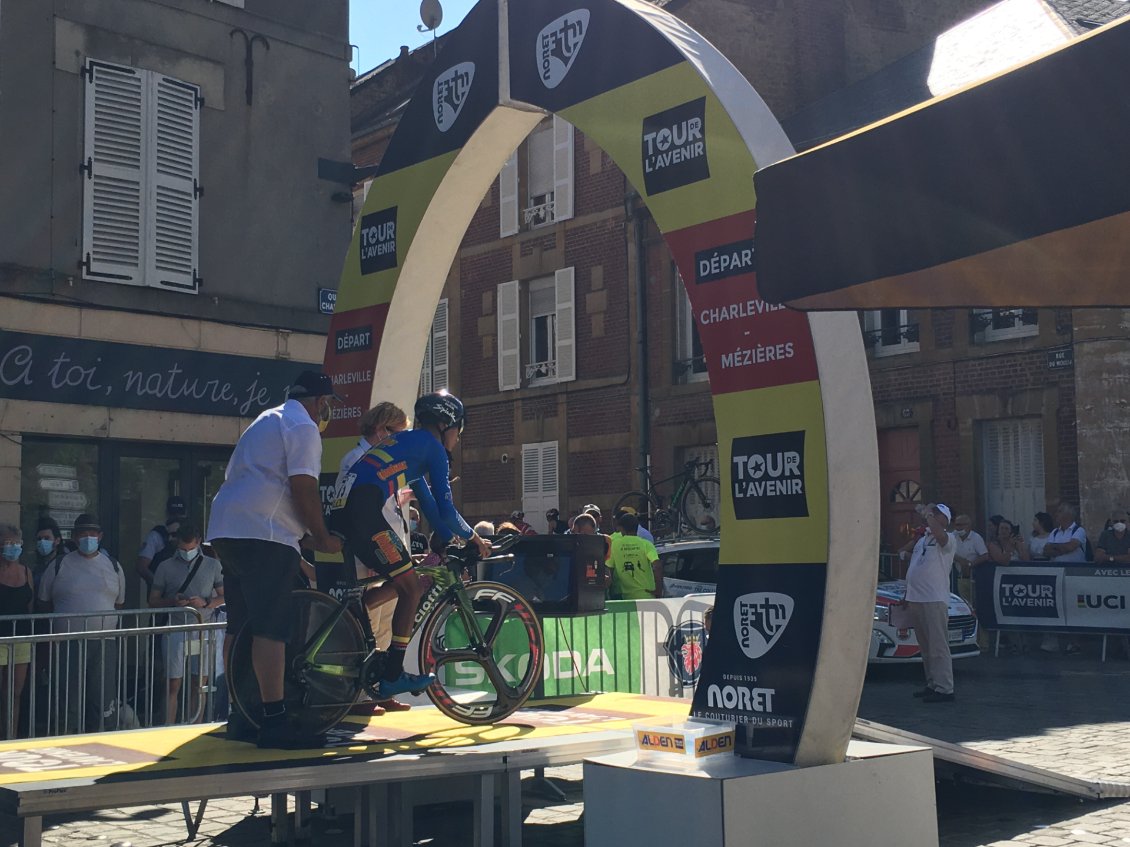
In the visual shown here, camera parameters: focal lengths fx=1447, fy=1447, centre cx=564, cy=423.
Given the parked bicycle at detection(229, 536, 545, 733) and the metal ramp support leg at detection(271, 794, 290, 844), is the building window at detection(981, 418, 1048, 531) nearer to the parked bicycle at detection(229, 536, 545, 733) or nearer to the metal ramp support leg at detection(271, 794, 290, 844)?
the parked bicycle at detection(229, 536, 545, 733)

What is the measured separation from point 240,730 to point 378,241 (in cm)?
375

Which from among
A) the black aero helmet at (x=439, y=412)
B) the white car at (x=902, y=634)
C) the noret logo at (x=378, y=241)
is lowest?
the white car at (x=902, y=634)

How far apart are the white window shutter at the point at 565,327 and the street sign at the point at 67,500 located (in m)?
17.1

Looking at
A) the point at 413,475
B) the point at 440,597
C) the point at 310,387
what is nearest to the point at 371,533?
the point at 413,475

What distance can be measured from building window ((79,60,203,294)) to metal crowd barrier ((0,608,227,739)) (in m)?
5.47

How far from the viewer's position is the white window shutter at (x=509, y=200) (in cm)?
3256

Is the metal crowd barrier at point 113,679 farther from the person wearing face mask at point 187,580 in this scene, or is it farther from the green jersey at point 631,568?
the green jersey at point 631,568

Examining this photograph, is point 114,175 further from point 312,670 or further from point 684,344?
point 684,344

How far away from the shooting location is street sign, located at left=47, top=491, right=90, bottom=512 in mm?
14266

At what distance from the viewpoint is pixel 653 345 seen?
29266 millimetres

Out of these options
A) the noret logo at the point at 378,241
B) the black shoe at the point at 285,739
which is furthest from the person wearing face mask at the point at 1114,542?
the black shoe at the point at 285,739

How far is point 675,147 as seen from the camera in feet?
22.3

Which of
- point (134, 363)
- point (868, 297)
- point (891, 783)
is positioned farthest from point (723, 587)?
point (134, 363)

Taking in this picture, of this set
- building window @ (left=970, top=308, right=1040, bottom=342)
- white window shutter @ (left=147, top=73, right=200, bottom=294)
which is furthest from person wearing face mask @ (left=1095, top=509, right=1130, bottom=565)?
white window shutter @ (left=147, top=73, right=200, bottom=294)
